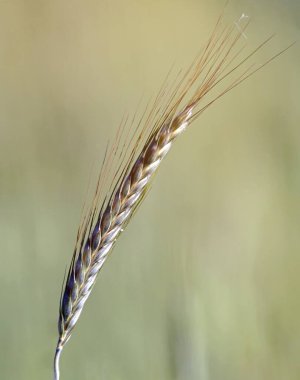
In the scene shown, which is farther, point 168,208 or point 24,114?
point 168,208

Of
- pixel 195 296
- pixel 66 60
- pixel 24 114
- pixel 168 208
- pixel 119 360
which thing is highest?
pixel 66 60

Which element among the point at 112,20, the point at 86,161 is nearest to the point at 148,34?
the point at 112,20

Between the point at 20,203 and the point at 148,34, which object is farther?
the point at 148,34

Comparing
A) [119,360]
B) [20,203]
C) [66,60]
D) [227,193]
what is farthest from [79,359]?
[66,60]

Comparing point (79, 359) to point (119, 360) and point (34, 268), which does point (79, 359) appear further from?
point (34, 268)

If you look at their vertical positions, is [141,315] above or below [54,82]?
below

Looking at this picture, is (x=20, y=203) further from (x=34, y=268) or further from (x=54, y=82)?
(x=54, y=82)
